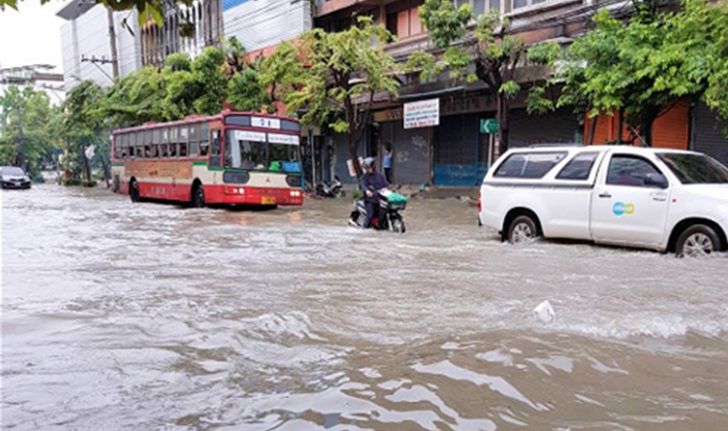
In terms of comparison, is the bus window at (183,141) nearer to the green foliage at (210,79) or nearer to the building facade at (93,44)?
the green foliage at (210,79)

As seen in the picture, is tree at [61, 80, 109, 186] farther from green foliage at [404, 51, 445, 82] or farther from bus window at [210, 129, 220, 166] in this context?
green foliage at [404, 51, 445, 82]

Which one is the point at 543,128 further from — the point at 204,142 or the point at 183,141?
the point at 183,141

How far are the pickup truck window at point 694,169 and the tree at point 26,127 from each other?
197 ft

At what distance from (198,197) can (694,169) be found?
14014 mm

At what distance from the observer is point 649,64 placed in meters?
11.9

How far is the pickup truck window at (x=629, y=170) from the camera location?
8.23 meters

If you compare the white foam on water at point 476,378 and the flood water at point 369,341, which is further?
the white foam on water at point 476,378

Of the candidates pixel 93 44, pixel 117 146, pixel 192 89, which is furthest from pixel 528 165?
pixel 93 44

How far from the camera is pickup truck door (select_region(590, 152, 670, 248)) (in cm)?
805

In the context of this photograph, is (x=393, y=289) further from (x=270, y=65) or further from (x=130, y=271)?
(x=270, y=65)

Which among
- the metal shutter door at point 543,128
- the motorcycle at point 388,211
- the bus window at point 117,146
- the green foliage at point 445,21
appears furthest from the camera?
the bus window at point 117,146

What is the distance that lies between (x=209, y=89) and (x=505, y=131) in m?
14.4

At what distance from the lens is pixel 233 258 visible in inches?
361

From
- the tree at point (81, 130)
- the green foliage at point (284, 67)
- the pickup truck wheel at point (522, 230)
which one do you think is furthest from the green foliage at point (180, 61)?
the pickup truck wheel at point (522, 230)
